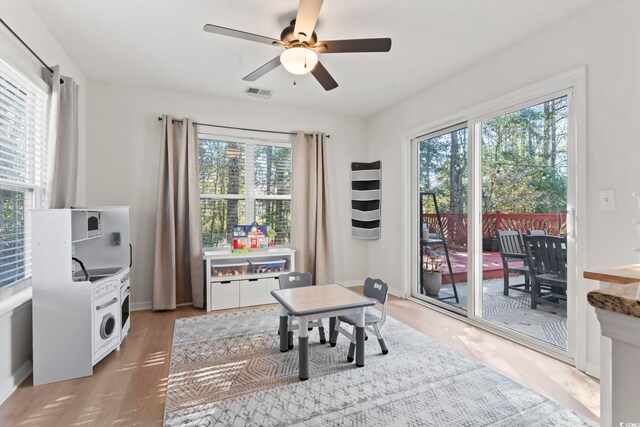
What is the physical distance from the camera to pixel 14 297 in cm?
222

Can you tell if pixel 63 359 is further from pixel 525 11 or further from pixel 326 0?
pixel 525 11

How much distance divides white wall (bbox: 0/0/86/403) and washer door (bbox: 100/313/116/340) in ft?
1.58

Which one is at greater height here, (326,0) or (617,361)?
(326,0)

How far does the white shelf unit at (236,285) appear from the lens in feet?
12.6

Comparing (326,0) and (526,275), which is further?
(526,275)

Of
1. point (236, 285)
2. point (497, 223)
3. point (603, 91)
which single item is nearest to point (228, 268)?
point (236, 285)

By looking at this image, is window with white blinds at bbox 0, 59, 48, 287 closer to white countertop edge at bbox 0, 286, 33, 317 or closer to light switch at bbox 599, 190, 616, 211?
white countertop edge at bbox 0, 286, 33, 317

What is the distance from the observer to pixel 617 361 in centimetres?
63

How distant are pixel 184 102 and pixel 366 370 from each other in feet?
12.2

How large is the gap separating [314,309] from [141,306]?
2.71 metres

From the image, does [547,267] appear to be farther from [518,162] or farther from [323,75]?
[323,75]

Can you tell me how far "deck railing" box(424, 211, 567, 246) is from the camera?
2.64 metres

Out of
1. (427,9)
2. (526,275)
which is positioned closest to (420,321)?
(526,275)

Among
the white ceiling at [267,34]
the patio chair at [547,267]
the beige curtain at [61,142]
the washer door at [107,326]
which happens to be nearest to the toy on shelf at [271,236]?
the white ceiling at [267,34]
